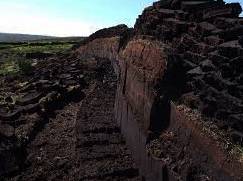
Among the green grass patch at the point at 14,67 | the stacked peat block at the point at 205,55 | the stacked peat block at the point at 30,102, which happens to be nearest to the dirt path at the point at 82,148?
the stacked peat block at the point at 30,102

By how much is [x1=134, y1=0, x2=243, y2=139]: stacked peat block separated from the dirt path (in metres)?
2.29

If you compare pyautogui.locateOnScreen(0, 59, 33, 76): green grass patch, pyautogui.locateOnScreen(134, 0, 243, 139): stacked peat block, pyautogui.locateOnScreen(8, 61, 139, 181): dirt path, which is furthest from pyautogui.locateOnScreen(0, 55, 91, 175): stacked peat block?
pyautogui.locateOnScreen(134, 0, 243, 139): stacked peat block

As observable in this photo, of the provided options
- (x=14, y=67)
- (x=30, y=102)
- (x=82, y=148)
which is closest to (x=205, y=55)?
(x=82, y=148)

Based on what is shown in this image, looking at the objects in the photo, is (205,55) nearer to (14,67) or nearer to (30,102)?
(30,102)

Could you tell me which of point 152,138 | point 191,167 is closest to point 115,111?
point 152,138

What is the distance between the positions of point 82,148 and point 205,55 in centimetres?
416

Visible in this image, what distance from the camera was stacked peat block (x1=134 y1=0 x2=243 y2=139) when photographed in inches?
294

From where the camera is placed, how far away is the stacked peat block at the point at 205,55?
7.46 metres

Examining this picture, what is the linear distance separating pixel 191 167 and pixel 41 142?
6.02 meters

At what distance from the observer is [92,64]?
20.3m

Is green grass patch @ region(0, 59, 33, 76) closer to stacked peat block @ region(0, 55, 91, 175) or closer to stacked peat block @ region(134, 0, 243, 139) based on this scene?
stacked peat block @ region(0, 55, 91, 175)

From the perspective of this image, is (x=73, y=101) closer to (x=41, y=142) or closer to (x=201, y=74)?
(x=41, y=142)

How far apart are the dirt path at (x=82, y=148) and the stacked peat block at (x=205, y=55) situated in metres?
2.29

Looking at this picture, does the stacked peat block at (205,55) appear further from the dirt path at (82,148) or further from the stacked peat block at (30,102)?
the stacked peat block at (30,102)
